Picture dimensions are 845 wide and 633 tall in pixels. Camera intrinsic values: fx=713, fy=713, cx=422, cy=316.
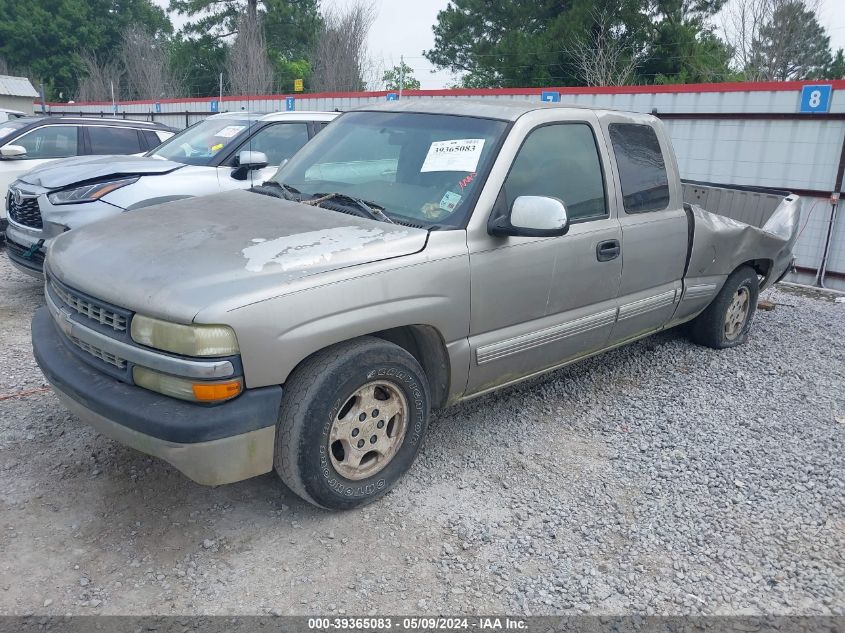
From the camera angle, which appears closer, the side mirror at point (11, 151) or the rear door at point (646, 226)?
the rear door at point (646, 226)

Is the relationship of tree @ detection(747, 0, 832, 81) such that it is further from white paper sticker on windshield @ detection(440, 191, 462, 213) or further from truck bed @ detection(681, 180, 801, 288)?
white paper sticker on windshield @ detection(440, 191, 462, 213)

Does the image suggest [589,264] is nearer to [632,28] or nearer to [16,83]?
[632,28]

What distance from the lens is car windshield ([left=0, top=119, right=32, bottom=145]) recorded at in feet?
28.6

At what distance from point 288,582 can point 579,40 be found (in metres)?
23.8

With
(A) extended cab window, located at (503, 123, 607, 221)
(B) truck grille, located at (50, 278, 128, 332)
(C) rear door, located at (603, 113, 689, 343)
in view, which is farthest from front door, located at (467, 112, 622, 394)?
(B) truck grille, located at (50, 278, 128, 332)

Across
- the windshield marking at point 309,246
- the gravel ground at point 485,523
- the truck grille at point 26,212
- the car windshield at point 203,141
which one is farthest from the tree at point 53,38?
the windshield marking at point 309,246

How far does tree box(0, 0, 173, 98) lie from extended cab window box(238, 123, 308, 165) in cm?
4857

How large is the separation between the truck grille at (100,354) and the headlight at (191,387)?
0.15 meters

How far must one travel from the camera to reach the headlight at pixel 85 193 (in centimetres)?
594

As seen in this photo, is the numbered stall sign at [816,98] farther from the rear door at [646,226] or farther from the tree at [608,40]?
the tree at [608,40]

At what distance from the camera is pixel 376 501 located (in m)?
3.48

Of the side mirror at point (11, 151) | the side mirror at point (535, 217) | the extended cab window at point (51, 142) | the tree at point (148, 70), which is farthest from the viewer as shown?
the tree at point (148, 70)

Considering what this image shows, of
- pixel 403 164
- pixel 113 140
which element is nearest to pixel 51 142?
pixel 113 140

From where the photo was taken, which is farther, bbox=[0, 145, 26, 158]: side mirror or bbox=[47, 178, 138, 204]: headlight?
bbox=[0, 145, 26, 158]: side mirror
